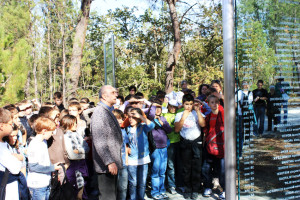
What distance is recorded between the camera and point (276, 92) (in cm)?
281

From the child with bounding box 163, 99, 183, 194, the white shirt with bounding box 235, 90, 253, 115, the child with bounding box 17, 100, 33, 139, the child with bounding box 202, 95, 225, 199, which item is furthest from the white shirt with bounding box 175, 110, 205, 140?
the child with bounding box 17, 100, 33, 139

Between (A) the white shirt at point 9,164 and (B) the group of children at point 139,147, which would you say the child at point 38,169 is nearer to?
(B) the group of children at point 139,147

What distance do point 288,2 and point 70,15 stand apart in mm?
6130

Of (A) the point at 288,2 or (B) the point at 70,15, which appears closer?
(A) the point at 288,2

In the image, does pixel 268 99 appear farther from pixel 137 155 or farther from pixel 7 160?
pixel 7 160

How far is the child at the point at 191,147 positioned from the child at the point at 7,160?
2.73 metres

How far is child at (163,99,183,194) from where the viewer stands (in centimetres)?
548

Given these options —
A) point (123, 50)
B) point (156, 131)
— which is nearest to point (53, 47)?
point (123, 50)

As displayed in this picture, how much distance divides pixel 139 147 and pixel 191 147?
3.19ft

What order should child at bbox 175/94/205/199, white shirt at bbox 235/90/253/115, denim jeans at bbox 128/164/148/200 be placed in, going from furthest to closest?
child at bbox 175/94/205/199 < denim jeans at bbox 128/164/148/200 < white shirt at bbox 235/90/253/115

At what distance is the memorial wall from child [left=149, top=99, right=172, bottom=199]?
8.36ft

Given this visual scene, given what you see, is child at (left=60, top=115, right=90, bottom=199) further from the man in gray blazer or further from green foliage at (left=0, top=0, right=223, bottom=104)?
green foliage at (left=0, top=0, right=223, bottom=104)

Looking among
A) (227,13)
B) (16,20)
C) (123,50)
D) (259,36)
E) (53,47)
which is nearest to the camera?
A: (227,13)

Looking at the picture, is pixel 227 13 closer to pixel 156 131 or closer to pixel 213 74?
pixel 156 131
